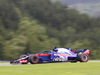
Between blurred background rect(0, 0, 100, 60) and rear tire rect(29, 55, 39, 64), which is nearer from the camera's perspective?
rear tire rect(29, 55, 39, 64)

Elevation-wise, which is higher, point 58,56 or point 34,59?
point 58,56

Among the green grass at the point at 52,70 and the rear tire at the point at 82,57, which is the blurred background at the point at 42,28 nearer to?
the rear tire at the point at 82,57

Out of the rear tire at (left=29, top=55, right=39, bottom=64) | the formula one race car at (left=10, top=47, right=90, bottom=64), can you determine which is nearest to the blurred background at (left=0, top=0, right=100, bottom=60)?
the formula one race car at (left=10, top=47, right=90, bottom=64)

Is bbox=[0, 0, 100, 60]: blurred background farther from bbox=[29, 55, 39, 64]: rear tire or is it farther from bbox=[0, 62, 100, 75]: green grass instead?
bbox=[0, 62, 100, 75]: green grass

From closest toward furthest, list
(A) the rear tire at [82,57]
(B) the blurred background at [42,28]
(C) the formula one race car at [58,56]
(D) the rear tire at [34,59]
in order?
1. (D) the rear tire at [34,59]
2. (C) the formula one race car at [58,56]
3. (A) the rear tire at [82,57]
4. (B) the blurred background at [42,28]

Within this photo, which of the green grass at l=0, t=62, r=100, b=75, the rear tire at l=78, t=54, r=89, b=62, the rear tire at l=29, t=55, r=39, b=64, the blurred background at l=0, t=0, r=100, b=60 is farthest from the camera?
the blurred background at l=0, t=0, r=100, b=60

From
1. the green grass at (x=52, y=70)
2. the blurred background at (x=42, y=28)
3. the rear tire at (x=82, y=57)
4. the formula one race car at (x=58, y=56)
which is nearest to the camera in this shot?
the green grass at (x=52, y=70)

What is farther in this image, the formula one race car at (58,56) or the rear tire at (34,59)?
the formula one race car at (58,56)

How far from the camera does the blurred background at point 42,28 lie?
46.3 metres

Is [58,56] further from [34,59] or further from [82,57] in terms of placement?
[34,59]

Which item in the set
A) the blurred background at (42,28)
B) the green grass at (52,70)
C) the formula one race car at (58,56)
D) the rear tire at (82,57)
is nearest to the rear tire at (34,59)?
the formula one race car at (58,56)

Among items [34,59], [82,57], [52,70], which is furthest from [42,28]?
[52,70]

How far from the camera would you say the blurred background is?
1822 inches

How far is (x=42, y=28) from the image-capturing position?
186 feet
